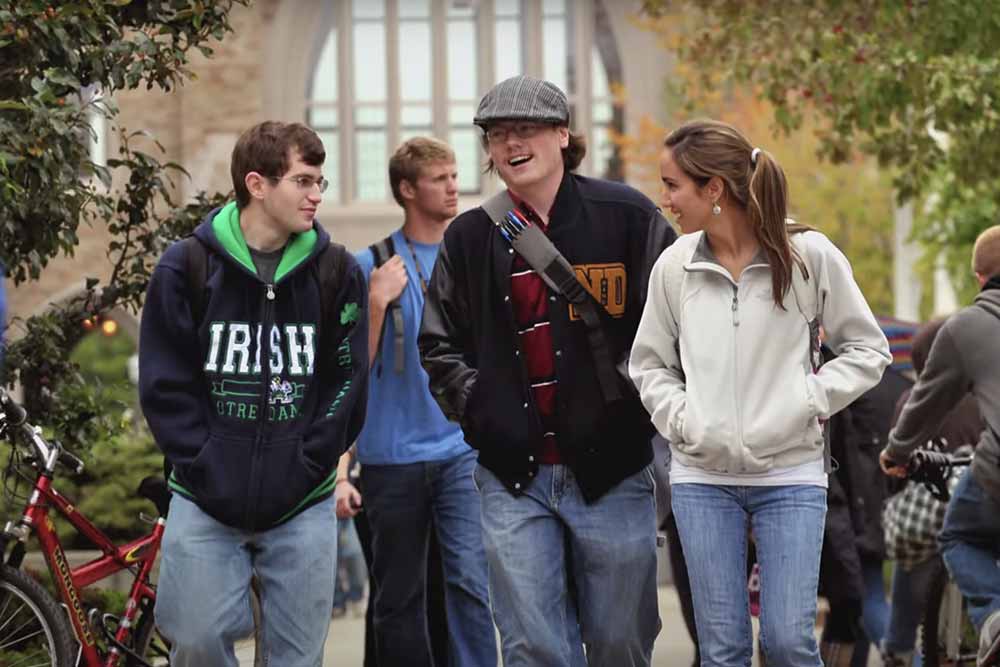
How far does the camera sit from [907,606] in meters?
9.68

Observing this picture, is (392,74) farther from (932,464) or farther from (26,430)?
(26,430)

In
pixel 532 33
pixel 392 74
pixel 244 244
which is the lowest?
pixel 244 244

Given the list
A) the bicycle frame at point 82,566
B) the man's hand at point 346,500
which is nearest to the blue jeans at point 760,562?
the man's hand at point 346,500

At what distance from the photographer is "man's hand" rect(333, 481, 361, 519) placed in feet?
26.2

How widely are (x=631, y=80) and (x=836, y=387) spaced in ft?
82.1

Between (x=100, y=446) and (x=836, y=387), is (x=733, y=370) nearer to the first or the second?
(x=836, y=387)

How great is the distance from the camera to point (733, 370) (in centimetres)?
586

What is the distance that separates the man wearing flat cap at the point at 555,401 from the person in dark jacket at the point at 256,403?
1.27 ft

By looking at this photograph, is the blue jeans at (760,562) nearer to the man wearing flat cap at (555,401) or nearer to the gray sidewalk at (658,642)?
the man wearing flat cap at (555,401)

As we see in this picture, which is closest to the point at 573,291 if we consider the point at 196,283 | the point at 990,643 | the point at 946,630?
the point at 196,283

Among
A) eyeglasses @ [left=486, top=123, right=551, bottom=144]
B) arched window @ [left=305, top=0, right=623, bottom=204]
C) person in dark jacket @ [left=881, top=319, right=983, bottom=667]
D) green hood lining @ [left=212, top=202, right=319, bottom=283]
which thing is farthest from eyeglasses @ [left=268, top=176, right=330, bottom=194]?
arched window @ [left=305, top=0, right=623, bottom=204]

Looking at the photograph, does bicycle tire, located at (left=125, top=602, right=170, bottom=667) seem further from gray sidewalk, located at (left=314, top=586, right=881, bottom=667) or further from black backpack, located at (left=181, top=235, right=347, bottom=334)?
gray sidewalk, located at (left=314, top=586, right=881, bottom=667)

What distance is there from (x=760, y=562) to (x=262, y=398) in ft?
4.85

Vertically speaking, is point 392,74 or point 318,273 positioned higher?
point 392,74
